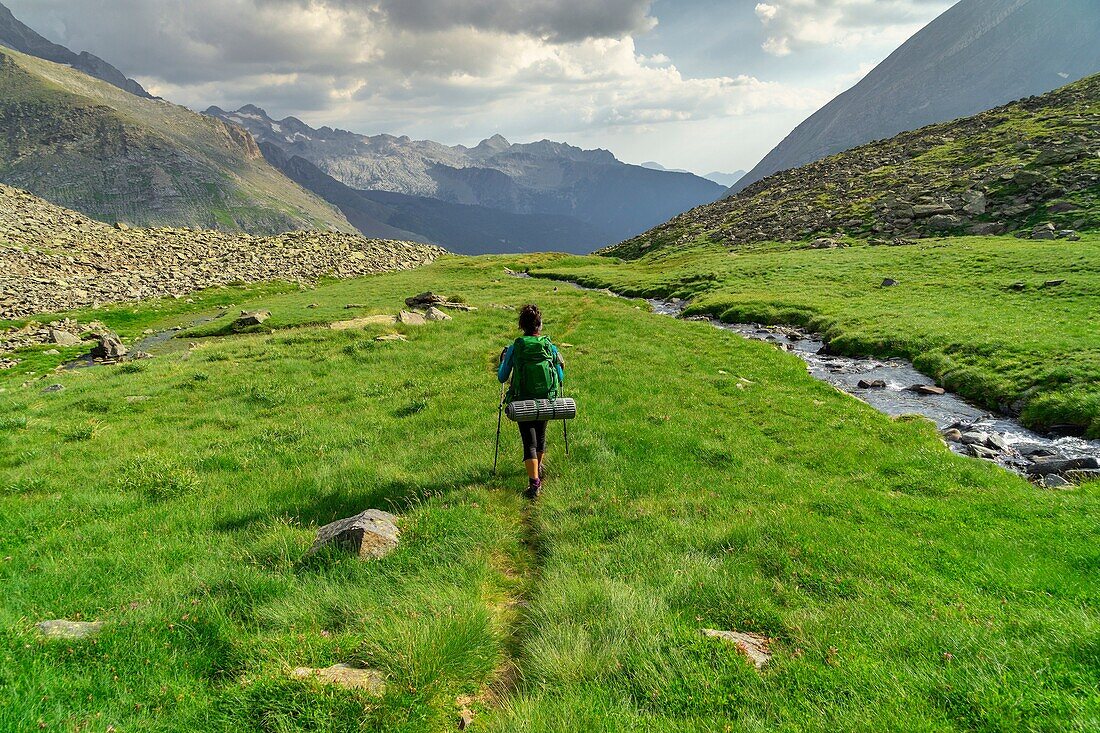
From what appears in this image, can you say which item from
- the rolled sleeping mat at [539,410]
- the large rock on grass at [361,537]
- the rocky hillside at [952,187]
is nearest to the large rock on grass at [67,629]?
the large rock on grass at [361,537]

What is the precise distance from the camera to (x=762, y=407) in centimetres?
1792

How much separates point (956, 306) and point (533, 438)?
3491cm

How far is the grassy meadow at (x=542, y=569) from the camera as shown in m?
4.89

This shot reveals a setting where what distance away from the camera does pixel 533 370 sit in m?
10.9

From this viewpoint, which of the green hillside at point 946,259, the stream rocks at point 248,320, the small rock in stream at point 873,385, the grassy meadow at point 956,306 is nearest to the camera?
the grassy meadow at point 956,306

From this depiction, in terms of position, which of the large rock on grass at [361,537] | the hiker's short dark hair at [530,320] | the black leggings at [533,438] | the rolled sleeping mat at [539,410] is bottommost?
the large rock on grass at [361,537]

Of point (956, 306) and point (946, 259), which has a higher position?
point (946, 259)

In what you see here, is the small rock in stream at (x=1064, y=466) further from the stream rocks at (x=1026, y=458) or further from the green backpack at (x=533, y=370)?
the green backpack at (x=533, y=370)

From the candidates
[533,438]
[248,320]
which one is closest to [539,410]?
[533,438]

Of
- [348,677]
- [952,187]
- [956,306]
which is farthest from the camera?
[952,187]

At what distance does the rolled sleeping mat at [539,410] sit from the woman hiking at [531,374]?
262 millimetres

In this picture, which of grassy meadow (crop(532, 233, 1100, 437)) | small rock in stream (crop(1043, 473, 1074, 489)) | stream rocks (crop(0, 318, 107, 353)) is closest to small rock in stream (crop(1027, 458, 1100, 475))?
small rock in stream (crop(1043, 473, 1074, 489))

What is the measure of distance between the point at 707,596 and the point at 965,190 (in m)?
81.5

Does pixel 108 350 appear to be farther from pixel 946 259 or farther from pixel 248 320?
pixel 946 259
